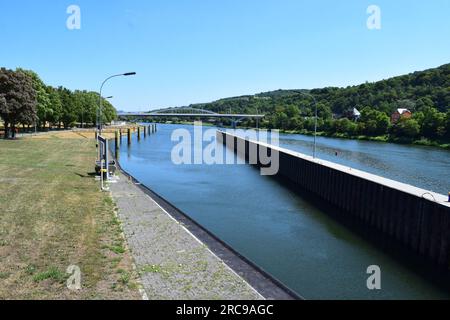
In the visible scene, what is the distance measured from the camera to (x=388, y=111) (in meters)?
139

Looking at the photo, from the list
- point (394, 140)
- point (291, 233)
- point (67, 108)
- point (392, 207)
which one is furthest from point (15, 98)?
point (394, 140)

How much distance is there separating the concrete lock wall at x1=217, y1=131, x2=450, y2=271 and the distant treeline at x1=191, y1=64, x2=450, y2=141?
38.5 metres

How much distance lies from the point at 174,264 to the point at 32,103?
5012cm

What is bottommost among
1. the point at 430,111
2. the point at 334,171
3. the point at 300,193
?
the point at 300,193

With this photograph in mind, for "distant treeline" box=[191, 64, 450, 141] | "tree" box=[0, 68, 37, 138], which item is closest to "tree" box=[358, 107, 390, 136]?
"distant treeline" box=[191, 64, 450, 141]

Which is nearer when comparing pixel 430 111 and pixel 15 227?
pixel 15 227

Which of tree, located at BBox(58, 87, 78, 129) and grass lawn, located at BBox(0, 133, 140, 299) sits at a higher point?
tree, located at BBox(58, 87, 78, 129)

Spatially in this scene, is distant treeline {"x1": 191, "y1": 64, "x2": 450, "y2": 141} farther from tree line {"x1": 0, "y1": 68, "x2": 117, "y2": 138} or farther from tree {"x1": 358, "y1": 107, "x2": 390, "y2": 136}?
tree line {"x1": 0, "y1": 68, "x2": 117, "y2": 138}

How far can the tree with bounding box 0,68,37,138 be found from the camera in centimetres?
5194

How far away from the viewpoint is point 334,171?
28359mm
